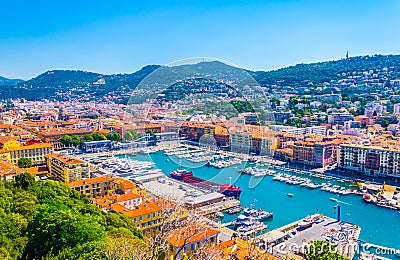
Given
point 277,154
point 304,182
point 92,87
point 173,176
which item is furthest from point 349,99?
point 92,87

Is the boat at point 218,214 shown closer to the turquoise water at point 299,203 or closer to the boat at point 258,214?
the boat at point 258,214

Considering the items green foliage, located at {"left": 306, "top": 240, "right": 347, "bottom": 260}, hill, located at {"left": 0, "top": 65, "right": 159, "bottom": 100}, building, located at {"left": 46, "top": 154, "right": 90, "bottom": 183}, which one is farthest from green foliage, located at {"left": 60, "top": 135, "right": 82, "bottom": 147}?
hill, located at {"left": 0, "top": 65, "right": 159, "bottom": 100}

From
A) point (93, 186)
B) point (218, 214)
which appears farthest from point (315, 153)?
point (93, 186)

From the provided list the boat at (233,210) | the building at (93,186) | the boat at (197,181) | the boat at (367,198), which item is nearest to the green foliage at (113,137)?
the building at (93,186)

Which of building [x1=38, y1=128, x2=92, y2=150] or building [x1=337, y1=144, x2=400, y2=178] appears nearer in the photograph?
building [x1=337, y1=144, x2=400, y2=178]

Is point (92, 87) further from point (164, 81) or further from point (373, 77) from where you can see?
point (164, 81)

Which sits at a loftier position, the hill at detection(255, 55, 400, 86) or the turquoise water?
the hill at detection(255, 55, 400, 86)

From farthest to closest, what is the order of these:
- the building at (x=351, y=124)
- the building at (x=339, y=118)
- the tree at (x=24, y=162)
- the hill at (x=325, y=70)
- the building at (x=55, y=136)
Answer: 1. the hill at (x=325, y=70)
2. the building at (x=339, y=118)
3. the building at (x=351, y=124)
4. the building at (x=55, y=136)
5. the tree at (x=24, y=162)

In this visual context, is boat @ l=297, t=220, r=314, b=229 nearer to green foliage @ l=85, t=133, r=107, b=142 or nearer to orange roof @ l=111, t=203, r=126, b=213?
orange roof @ l=111, t=203, r=126, b=213
